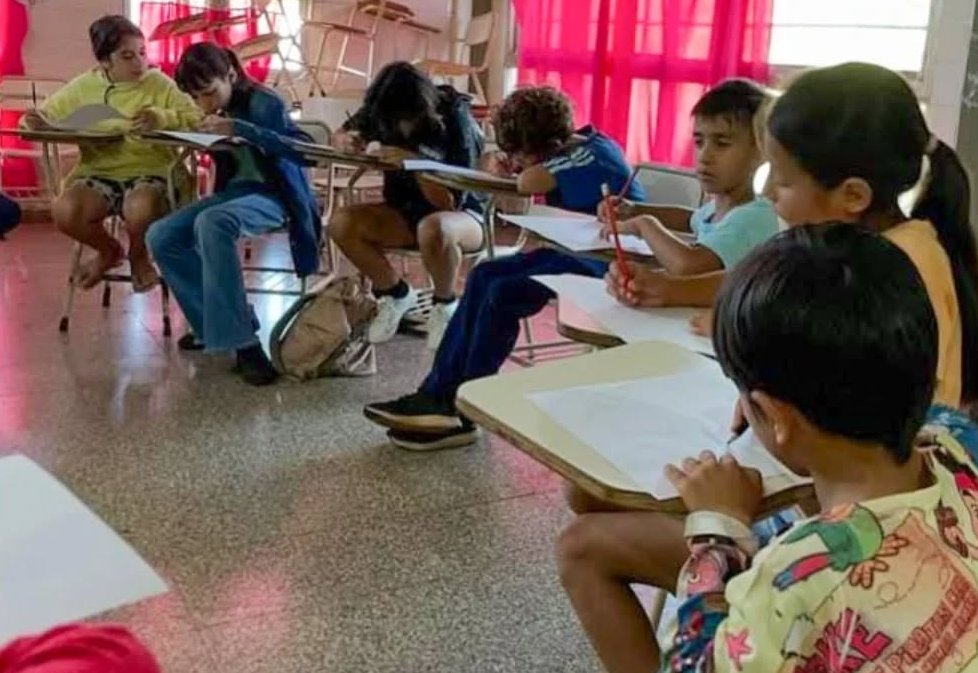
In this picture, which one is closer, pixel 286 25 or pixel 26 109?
pixel 26 109

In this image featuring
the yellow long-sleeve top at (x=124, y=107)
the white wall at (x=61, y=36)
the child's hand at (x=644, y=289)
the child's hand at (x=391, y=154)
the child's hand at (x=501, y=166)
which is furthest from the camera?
the white wall at (x=61, y=36)

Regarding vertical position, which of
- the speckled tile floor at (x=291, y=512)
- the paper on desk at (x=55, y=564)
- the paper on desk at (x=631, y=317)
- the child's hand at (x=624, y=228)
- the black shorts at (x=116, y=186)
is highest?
the child's hand at (x=624, y=228)

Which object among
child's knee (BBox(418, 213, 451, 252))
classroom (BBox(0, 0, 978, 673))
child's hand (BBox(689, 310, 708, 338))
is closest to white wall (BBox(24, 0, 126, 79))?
classroom (BBox(0, 0, 978, 673))

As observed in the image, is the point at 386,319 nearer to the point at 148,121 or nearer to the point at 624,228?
the point at 148,121

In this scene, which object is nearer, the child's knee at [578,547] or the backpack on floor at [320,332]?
the child's knee at [578,547]

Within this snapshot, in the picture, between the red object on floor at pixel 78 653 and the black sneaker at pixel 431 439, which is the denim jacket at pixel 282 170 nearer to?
the black sneaker at pixel 431 439

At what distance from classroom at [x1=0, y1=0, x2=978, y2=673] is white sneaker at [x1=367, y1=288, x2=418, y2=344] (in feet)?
→ 0.04

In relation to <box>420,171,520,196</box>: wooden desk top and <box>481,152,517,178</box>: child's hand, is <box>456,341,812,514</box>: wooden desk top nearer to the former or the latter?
<box>420,171,520,196</box>: wooden desk top

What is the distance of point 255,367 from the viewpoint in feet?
11.4

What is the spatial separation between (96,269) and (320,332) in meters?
1.02

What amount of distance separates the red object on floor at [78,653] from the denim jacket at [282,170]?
2872mm

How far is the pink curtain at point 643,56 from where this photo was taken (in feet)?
14.7

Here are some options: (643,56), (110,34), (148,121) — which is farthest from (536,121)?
(643,56)

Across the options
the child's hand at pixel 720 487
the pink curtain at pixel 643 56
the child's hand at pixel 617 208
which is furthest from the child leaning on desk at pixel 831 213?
the pink curtain at pixel 643 56
